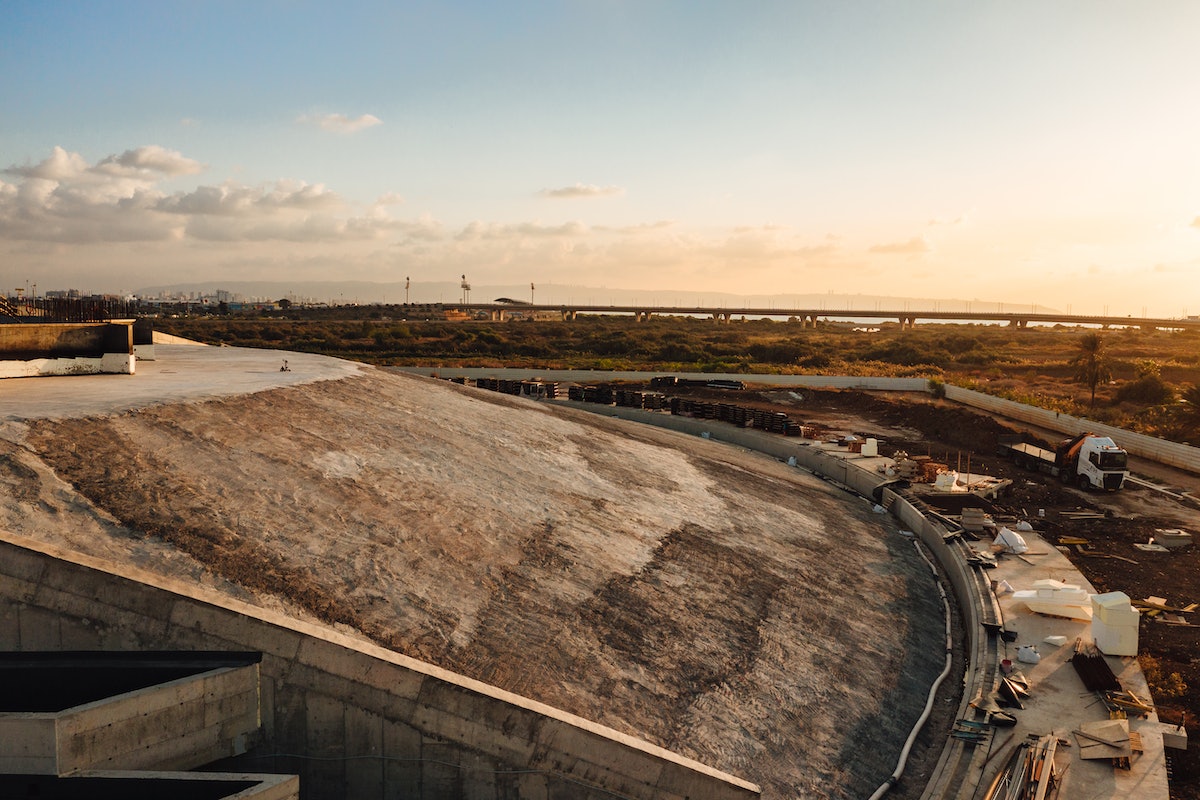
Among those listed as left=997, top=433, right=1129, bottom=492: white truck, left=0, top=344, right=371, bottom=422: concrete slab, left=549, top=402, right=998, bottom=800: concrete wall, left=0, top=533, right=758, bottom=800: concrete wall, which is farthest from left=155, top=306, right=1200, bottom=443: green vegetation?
left=0, top=533, right=758, bottom=800: concrete wall

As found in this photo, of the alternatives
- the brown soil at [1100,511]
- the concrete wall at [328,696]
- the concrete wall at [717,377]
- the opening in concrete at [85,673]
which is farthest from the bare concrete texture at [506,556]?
the concrete wall at [717,377]

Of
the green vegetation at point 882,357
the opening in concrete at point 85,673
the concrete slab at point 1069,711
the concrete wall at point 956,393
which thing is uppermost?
the green vegetation at point 882,357

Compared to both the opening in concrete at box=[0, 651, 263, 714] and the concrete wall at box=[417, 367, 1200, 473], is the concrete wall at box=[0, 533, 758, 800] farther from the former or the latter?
the concrete wall at box=[417, 367, 1200, 473]

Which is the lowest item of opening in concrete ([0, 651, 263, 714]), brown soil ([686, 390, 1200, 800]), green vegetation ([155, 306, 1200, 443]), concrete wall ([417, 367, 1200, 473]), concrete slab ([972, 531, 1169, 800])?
concrete slab ([972, 531, 1169, 800])

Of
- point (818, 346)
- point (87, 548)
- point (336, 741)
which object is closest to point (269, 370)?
point (87, 548)

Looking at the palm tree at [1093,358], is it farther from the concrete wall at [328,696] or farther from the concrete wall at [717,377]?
the concrete wall at [328,696]

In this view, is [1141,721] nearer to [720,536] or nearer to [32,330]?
[720,536]

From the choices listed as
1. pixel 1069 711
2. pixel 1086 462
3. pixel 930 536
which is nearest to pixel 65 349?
pixel 1069 711
